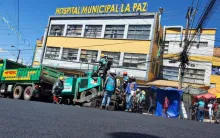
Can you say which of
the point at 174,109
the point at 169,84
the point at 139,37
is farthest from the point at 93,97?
the point at 139,37

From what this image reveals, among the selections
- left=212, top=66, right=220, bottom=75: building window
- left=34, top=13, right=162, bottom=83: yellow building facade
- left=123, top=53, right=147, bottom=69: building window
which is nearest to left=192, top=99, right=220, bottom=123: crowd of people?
left=34, top=13, right=162, bottom=83: yellow building facade

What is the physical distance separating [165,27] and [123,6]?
5.68 meters

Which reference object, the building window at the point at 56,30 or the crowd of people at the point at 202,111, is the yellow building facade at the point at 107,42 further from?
the crowd of people at the point at 202,111

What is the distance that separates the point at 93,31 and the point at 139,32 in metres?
5.86

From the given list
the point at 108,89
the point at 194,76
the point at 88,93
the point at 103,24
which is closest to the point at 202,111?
the point at 88,93

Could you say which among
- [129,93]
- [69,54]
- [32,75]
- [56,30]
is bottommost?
[129,93]

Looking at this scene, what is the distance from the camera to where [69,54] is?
2828 centimetres

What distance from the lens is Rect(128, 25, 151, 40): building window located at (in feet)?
81.0

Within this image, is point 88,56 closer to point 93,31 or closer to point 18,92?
point 93,31

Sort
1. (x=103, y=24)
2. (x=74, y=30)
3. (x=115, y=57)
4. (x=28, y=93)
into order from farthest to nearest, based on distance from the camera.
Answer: (x=74, y=30) → (x=103, y=24) → (x=115, y=57) → (x=28, y=93)

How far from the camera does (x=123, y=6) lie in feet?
88.4

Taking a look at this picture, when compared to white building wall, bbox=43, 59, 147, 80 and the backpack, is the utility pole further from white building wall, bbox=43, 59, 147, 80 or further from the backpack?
the backpack

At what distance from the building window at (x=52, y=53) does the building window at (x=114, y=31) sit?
667cm

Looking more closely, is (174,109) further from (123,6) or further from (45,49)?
(45,49)
